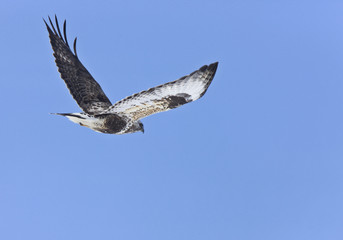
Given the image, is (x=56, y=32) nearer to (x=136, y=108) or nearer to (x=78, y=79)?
(x=78, y=79)

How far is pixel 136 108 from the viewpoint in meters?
8.44

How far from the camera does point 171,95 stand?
7.87 metres

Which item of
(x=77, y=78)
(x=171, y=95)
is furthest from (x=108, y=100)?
(x=171, y=95)

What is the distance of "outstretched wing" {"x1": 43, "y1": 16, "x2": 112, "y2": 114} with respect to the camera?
32.1ft

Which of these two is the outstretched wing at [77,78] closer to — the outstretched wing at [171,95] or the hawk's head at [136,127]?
the hawk's head at [136,127]

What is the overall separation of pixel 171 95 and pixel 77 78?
309 cm

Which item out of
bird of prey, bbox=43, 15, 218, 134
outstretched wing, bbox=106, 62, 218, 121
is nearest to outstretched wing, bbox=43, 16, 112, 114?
bird of prey, bbox=43, 15, 218, 134

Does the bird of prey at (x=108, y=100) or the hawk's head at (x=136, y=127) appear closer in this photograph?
the bird of prey at (x=108, y=100)

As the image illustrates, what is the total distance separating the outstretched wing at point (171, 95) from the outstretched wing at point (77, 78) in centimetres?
140

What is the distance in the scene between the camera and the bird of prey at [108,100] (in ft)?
25.0

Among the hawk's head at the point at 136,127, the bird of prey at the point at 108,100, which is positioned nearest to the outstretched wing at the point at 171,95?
the bird of prey at the point at 108,100

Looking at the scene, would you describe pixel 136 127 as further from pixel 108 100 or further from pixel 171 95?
pixel 171 95

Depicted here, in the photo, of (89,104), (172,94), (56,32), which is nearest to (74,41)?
(56,32)

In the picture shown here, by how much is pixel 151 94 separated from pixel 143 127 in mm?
3058
